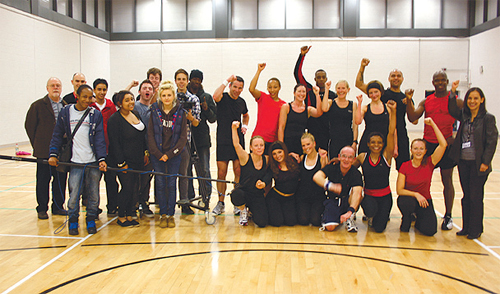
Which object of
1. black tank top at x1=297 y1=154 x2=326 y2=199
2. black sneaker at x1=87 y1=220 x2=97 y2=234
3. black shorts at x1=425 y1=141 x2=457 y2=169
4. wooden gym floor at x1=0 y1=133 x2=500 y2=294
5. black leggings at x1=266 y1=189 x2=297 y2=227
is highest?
black shorts at x1=425 y1=141 x2=457 y2=169

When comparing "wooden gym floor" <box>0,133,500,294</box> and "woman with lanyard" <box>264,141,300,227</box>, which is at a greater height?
"woman with lanyard" <box>264,141,300,227</box>

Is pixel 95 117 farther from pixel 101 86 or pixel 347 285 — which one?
pixel 347 285

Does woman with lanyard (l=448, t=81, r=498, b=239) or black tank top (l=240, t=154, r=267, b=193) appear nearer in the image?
woman with lanyard (l=448, t=81, r=498, b=239)

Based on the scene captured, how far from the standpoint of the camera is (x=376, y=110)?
4762 mm

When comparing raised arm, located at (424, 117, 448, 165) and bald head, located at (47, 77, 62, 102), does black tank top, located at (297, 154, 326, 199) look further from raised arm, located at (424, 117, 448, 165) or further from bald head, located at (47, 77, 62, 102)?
bald head, located at (47, 77, 62, 102)

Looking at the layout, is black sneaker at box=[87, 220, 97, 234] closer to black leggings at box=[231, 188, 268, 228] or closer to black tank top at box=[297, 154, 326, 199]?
black leggings at box=[231, 188, 268, 228]

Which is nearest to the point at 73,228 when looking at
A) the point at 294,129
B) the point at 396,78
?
the point at 294,129

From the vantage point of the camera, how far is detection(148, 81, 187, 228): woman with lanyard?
4535mm

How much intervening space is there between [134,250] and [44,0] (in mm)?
12663

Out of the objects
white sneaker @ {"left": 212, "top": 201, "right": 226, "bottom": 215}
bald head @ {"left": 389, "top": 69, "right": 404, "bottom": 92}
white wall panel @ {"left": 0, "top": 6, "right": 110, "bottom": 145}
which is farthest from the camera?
white wall panel @ {"left": 0, "top": 6, "right": 110, "bottom": 145}

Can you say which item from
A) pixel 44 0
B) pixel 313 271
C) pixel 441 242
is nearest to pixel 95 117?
pixel 313 271

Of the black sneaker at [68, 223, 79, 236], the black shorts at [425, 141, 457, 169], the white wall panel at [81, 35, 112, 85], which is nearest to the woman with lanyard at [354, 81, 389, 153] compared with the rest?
the black shorts at [425, 141, 457, 169]

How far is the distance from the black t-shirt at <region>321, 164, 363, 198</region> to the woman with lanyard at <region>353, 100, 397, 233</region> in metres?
0.12

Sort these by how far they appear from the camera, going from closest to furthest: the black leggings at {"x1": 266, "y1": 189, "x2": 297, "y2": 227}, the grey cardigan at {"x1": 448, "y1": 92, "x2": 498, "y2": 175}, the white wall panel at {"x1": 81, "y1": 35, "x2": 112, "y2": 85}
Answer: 1. the grey cardigan at {"x1": 448, "y1": 92, "x2": 498, "y2": 175}
2. the black leggings at {"x1": 266, "y1": 189, "x2": 297, "y2": 227}
3. the white wall panel at {"x1": 81, "y1": 35, "x2": 112, "y2": 85}
